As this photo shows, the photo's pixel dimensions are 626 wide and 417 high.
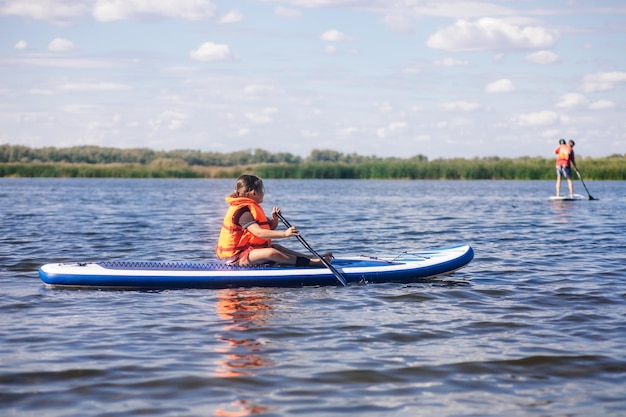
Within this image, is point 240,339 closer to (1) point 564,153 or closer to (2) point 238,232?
A: (2) point 238,232

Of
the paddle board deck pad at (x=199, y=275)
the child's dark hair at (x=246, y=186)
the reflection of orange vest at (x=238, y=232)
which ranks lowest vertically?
the paddle board deck pad at (x=199, y=275)

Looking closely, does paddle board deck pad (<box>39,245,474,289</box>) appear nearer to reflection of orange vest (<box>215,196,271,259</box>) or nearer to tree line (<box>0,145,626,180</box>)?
reflection of orange vest (<box>215,196,271,259</box>)

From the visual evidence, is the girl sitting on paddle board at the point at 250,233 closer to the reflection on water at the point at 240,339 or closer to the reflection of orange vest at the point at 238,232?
the reflection of orange vest at the point at 238,232

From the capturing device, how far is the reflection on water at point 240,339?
4414 millimetres

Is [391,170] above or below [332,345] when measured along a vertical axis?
above

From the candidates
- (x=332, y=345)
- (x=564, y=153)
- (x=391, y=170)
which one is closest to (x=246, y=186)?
(x=332, y=345)

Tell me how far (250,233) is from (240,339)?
2.38 meters

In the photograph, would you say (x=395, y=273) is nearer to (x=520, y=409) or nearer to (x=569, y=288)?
(x=569, y=288)

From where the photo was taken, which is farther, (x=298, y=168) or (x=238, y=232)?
(x=298, y=168)

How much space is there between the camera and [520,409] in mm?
4312

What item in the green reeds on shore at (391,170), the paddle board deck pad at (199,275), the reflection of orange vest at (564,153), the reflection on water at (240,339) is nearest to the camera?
the reflection on water at (240,339)

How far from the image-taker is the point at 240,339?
5918 millimetres

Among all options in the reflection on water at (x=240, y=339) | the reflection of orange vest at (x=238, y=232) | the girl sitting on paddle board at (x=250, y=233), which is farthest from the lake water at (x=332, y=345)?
the reflection of orange vest at (x=238, y=232)

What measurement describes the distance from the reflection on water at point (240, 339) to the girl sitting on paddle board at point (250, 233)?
1.35ft
